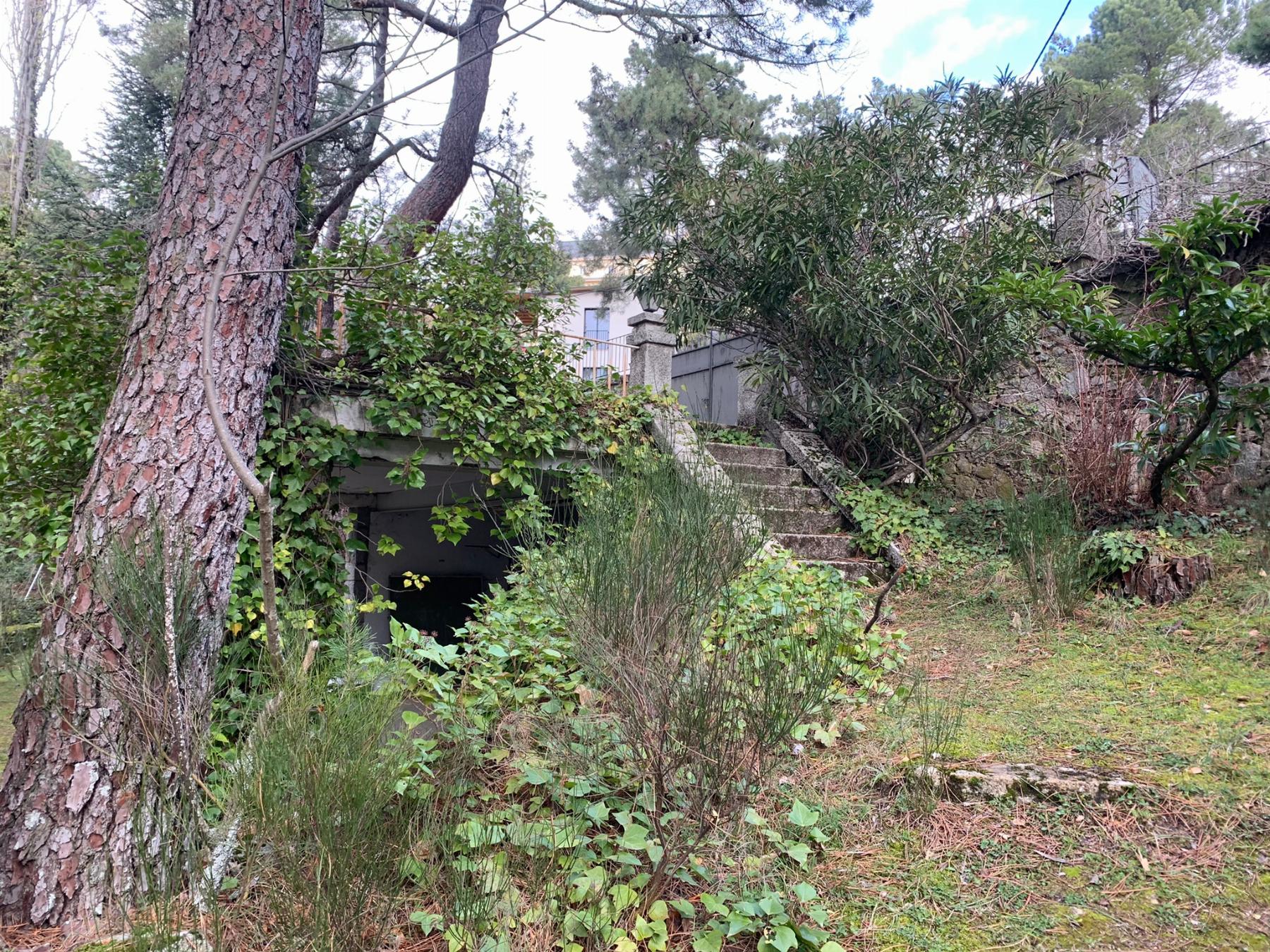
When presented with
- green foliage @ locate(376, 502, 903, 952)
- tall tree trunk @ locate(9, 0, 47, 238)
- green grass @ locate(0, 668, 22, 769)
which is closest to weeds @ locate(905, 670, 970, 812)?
green foliage @ locate(376, 502, 903, 952)

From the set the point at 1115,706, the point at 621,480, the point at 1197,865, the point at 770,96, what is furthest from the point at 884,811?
the point at 770,96

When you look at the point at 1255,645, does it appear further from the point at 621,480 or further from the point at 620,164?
the point at 620,164

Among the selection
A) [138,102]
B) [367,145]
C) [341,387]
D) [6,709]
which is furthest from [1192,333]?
[138,102]

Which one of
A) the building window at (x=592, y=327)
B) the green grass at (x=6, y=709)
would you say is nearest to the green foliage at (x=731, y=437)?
the green grass at (x=6, y=709)

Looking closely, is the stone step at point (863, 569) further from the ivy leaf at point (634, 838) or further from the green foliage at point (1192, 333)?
the ivy leaf at point (634, 838)

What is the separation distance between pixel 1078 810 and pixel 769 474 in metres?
3.78

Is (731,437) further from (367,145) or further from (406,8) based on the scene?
(367,145)

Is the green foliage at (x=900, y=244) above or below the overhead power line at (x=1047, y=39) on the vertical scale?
below

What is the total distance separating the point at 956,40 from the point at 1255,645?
4.89 meters

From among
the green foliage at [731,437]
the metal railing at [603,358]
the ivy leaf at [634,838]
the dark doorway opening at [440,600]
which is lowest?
the dark doorway opening at [440,600]

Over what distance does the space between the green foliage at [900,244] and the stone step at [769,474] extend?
0.52 m

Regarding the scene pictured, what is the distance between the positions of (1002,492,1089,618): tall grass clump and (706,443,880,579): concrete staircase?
3.48ft

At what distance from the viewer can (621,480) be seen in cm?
320

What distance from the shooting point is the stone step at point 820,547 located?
5039 millimetres
